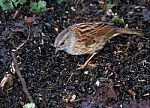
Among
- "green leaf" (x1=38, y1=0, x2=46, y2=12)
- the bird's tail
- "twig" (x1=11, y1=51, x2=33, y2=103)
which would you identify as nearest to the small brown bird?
the bird's tail

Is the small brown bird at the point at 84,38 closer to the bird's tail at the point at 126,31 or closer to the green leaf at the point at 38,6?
the bird's tail at the point at 126,31

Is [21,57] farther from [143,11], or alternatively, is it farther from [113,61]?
[143,11]

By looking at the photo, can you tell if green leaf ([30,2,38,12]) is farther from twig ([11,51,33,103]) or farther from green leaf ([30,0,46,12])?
twig ([11,51,33,103])

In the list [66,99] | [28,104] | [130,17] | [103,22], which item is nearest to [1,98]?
[28,104]

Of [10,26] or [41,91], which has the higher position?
[10,26]

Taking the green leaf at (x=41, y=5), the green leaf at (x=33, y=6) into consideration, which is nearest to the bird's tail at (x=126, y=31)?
the green leaf at (x=41, y=5)
